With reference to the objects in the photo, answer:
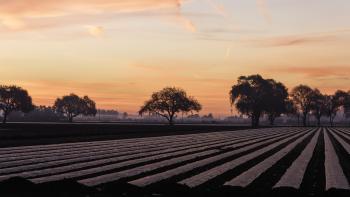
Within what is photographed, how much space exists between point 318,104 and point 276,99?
32715mm

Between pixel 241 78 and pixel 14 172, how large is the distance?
117 meters

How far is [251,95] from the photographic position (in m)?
127

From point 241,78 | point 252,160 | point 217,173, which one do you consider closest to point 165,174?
point 217,173

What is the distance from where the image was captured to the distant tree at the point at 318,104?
151962 millimetres

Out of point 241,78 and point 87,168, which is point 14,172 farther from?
point 241,78

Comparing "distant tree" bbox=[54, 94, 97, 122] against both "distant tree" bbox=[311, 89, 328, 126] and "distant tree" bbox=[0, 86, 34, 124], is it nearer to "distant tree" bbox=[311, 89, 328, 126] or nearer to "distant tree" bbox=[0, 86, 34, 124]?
"distant tree" bbox=[0, 86, 34, 124]

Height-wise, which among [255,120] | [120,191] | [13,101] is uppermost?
[13,101]

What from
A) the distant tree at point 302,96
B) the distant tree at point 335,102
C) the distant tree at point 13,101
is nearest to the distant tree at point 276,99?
the distant tree at point 302,96

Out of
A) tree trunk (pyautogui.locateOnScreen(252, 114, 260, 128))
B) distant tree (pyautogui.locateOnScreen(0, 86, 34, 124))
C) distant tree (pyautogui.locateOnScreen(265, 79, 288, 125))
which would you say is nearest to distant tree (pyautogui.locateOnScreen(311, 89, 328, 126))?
distant tree (pyautogui.locateOnScreen(265, 79, 288, 125))

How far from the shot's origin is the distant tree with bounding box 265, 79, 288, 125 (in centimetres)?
12744

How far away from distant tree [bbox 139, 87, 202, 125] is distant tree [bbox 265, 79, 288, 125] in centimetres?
2131

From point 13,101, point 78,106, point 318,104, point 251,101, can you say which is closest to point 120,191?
point 251,101

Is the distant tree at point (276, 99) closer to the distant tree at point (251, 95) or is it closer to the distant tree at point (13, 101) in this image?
the distant tree at point (251, 95)

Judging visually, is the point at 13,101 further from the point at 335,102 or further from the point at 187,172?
the point at 187,172
